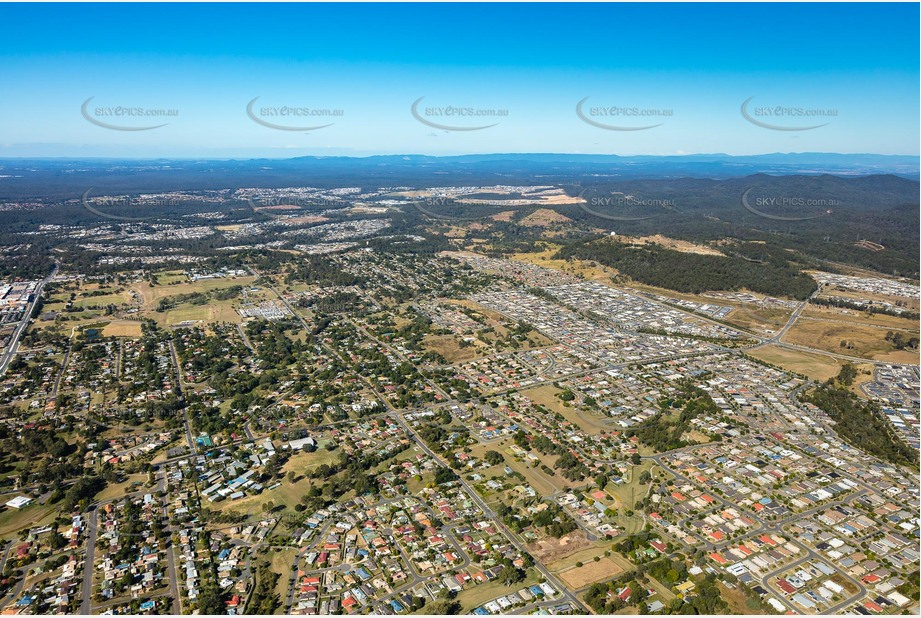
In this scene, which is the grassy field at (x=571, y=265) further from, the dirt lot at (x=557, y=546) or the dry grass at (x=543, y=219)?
the dirt lot at (x=557, y=546)

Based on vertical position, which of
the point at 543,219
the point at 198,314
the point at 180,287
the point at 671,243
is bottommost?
the point at 198,314

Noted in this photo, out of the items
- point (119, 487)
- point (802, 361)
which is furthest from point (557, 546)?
point (802, 361)

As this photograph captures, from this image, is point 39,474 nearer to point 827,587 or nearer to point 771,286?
point 827,587

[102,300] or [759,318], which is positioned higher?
[102,300]

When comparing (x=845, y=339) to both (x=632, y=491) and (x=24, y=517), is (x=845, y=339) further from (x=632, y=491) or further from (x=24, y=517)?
(x=24, y=517)

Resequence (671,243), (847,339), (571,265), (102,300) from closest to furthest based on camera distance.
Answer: (847,339), (102,300), (571,265), (671,243)

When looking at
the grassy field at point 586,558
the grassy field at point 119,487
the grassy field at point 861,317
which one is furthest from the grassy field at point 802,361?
the grassy field at point 119,487
